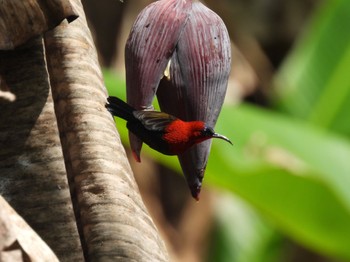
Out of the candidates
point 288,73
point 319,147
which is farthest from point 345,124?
point 319,147

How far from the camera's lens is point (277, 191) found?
2.15 meters

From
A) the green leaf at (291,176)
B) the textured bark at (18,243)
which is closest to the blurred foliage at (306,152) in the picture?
the green leaf at (291,176)

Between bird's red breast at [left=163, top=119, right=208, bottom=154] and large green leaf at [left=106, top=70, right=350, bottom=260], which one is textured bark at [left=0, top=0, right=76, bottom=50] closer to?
bird's red breast at [left=163, top=119, right=208, bottom=154]

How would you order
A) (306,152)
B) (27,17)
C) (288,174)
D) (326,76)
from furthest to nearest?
(326,76) → (306,152) → (288,174) → (27,17)

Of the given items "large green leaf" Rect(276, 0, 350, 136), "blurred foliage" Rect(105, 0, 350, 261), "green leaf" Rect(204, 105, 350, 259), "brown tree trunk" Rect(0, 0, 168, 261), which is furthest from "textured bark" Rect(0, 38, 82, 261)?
"large green leaf" Rect(276, 0, 350, 136)

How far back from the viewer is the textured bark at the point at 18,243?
72cm

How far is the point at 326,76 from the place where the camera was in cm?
283

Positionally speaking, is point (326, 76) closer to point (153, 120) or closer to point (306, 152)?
point (306, 152)

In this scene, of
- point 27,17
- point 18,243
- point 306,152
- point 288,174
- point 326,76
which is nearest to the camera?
point 18,243

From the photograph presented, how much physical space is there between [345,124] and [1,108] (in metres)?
1.99

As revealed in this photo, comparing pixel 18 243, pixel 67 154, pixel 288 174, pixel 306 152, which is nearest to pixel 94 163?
pixel 67 154

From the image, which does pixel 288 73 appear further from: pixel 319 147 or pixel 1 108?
pixel 1 108

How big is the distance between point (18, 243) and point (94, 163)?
0.14 meters

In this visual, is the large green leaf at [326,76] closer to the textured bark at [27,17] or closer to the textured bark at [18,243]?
the textured bark at [27,17]
